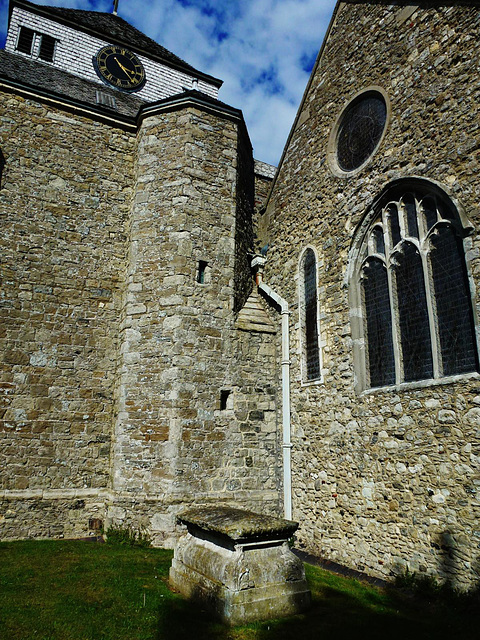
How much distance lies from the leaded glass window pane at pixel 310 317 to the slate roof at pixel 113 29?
1081 centimetres

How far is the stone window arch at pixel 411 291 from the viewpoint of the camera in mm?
6625

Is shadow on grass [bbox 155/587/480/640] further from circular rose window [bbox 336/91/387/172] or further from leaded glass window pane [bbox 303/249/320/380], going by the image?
circular rose window [bbox 336/91/387/172]

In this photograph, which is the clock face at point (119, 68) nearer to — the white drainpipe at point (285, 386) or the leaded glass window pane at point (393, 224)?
the white drainpipe at point (285, 386)

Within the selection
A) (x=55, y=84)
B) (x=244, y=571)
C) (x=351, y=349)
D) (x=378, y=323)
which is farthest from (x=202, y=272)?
(x=244, y=571)

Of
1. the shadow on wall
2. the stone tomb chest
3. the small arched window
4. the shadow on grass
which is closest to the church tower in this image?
the small arched window

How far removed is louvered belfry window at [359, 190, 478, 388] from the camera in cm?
662

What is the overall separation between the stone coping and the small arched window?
373 centimetres

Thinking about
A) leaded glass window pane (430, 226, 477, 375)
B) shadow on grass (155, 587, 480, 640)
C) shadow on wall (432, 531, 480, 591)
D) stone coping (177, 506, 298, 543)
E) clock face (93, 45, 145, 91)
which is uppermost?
clock face (93, 45, 145, 91)

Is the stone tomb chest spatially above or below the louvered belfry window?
below

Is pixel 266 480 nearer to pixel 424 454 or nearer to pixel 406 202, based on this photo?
pixel 424 454

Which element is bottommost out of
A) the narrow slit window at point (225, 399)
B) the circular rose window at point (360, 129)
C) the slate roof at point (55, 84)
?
the narrow slit window at point (225, 399)

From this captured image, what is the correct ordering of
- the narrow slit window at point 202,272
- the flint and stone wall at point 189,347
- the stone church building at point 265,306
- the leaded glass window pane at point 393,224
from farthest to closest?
the narrow slit window at point 202,272
the flint and stone wall at point 189,347
the leaded glass window pane at point 393,224
the stone church building at point 265,306

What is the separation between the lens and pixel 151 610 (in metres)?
5.06

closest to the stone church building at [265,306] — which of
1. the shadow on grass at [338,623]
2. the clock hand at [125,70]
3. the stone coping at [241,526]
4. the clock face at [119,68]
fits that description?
the shadow on grass at [338,623]
